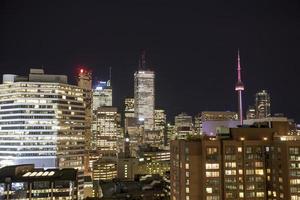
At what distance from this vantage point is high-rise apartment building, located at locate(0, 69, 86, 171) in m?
139

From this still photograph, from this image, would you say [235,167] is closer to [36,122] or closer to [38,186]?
[38,186]

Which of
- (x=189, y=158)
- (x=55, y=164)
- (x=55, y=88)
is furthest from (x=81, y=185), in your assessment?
(x=189, y=158)

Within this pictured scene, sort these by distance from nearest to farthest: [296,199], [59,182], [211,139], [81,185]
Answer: [296,199]
[211,139]
[59,182]
[81,185]

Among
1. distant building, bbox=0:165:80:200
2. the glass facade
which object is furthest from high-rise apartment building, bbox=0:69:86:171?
distant building, bbox=0:165:80:200

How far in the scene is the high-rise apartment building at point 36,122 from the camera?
456ft

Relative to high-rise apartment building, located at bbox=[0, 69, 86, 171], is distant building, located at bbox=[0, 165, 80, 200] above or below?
below

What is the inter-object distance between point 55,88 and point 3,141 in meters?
26.9

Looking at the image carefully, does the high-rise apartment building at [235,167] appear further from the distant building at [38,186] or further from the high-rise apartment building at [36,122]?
the high-rise apartment building at [36,122]

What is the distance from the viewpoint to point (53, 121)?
142250mm

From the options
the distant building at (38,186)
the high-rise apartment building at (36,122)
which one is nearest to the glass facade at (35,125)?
the high-rise apartment building at (36,122)

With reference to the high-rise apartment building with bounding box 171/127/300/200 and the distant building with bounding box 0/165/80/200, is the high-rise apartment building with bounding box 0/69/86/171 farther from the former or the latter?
the high-rise apartment building with bounding box 171/127/300/200

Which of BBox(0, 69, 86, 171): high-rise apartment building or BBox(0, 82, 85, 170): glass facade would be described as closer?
BBox(0, 82, 85, 170): glass facade

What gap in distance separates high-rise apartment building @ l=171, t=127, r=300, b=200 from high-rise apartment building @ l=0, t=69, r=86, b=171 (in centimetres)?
7236

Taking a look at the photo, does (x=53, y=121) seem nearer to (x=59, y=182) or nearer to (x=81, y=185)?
(x=81, y=185)
